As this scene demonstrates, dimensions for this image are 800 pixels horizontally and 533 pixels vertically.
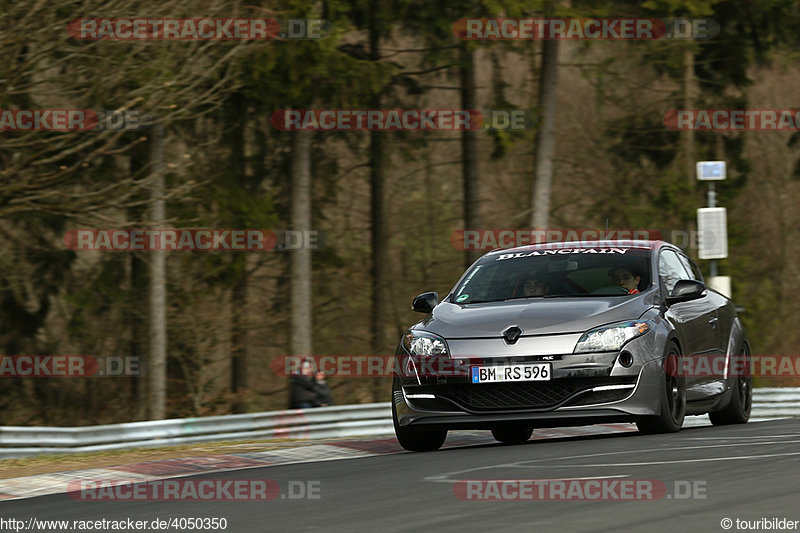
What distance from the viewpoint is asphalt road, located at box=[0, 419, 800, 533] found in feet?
20.8

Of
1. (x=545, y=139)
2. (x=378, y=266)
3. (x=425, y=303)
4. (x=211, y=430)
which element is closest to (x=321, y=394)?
(x=211, y=430)

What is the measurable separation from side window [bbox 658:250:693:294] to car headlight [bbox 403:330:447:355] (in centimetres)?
214

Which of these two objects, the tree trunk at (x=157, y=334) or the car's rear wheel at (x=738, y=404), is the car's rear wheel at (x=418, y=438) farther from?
the tree trunk at (x=157, y=334)

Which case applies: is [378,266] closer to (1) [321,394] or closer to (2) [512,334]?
(1) [321,394]

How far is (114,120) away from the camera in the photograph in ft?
63.6

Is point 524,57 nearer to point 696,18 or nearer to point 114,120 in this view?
point 696,18

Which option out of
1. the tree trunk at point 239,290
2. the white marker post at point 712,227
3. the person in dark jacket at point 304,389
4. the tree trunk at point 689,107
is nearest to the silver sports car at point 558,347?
the person in dark jacket at point 304,389

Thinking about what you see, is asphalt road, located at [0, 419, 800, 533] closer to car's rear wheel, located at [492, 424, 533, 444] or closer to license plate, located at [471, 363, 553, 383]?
license plate, located at [471, 363, 553, 383]

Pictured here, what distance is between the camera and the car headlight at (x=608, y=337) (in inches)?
392

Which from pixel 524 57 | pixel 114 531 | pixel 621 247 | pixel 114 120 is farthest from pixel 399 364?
pixel 524 57

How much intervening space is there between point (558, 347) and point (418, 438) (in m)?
1.62

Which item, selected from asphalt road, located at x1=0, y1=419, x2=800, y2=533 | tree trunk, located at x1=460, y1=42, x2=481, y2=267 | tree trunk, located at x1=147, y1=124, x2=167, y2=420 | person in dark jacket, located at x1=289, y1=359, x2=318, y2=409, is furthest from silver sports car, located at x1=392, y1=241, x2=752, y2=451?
tree trunk, located at x1=460, y1=42, x2=481, y2=267

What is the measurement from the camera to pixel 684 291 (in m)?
11.1

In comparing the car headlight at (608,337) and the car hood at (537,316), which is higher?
the car hood at (537,316)
